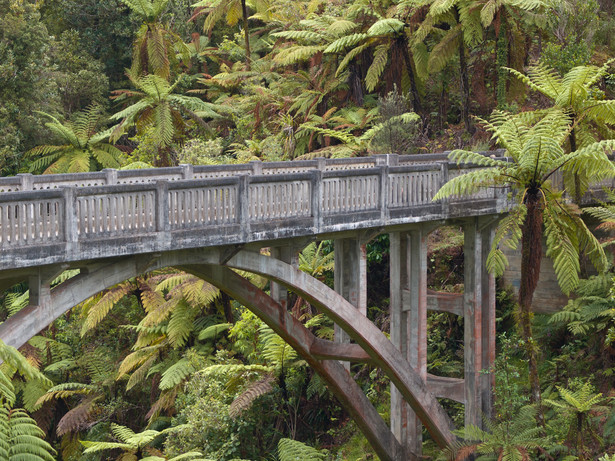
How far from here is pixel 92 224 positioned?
8930 mm

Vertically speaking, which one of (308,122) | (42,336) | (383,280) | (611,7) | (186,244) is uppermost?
(611,7)

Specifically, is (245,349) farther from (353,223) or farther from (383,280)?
(353,223)

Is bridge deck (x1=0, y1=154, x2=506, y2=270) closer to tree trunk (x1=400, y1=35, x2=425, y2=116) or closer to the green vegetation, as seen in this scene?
the green vegetation

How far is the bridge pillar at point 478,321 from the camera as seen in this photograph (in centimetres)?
1383

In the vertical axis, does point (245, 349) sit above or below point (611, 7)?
below

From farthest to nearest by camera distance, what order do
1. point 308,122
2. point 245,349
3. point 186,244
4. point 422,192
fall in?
point 308,122
point 245,349
point 422,192
point 186,244

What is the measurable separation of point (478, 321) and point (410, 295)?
150 centimetres

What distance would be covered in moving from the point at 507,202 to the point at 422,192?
73.9 inches

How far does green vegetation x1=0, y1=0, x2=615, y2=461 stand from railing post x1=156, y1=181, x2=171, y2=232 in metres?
3.41

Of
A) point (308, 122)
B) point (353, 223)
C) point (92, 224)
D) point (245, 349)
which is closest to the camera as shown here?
point (92, 224)

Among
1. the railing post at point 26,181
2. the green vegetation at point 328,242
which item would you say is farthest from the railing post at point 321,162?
the railing post at point 26,181

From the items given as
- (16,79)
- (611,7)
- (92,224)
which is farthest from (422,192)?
(16,79)

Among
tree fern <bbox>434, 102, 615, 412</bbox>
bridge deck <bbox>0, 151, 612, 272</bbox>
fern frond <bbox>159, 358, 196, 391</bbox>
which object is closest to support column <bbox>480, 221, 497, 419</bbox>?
bridge deck <bbox>0, 151, 612, 272</bbox>

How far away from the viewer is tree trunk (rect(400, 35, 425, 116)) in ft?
71.8
